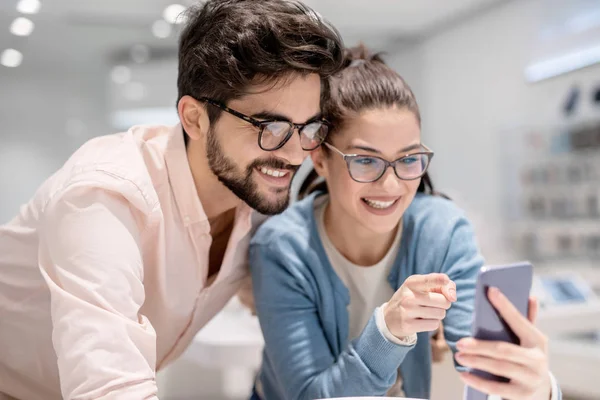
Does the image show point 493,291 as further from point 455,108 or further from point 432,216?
point 455,108

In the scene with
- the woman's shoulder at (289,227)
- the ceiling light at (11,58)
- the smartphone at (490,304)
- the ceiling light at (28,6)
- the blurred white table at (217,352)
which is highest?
the ceiling light at (28,6)

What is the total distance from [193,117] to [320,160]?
28cm

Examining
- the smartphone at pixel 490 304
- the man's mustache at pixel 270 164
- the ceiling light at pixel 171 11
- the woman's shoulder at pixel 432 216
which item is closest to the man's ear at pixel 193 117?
the man's mustache at pixel 270 164

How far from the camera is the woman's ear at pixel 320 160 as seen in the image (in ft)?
4.29

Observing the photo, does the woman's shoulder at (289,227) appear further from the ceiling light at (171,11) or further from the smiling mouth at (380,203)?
the ceiling light at (171,11)

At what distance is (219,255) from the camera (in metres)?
1.38

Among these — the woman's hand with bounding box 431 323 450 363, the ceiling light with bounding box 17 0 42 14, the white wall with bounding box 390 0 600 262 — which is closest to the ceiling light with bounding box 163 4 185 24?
the ceiling light with bounding box 17 0 42 14

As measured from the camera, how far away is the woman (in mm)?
1185

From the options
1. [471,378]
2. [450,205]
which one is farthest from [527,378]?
[450,205]

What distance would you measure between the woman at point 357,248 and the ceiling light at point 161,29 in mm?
2699

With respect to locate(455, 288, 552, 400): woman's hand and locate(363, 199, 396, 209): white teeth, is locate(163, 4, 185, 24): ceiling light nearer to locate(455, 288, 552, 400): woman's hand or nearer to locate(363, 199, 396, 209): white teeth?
locate(363, 199, 396, 209): white teeth

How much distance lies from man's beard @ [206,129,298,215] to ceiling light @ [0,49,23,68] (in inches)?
67.9

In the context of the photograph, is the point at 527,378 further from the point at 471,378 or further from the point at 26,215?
the point at 26,215

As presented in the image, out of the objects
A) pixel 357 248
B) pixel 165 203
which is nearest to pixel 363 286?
pixel 357 248
